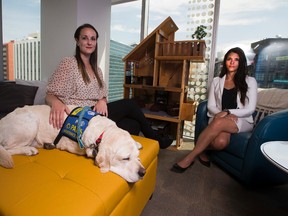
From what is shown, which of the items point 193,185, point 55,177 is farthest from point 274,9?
point 55,177

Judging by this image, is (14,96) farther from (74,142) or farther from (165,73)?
(165,73)

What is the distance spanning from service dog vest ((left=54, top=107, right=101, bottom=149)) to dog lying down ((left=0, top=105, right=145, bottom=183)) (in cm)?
2

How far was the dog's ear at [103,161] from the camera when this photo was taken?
0.97 metres

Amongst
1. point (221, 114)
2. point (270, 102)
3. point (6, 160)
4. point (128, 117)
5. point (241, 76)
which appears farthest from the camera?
point (270, 102)

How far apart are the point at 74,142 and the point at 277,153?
42.5 inches

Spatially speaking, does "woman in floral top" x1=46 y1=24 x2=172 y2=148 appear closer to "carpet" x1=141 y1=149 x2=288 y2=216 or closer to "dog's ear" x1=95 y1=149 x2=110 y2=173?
"dog's ear" x1=95 y1=149 x2=110 y2=173

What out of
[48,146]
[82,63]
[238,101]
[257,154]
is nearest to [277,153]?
[257,154]

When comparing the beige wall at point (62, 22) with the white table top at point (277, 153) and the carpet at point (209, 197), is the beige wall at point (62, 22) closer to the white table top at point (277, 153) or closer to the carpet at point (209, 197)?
the carpet at point (209, 197)

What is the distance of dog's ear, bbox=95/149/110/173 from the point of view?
3.17 feet

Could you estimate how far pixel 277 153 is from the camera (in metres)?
0.99

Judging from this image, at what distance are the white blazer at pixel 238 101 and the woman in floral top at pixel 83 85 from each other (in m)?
0.93

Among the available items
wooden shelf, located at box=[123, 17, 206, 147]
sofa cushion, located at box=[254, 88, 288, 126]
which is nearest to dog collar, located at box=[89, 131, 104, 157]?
wooden shelf, located at box=[123, 17, 206, 147]

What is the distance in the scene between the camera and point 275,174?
1646mm

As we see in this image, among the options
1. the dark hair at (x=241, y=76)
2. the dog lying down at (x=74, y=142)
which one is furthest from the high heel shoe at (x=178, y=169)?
the dark hair at (x=241, y=76)
